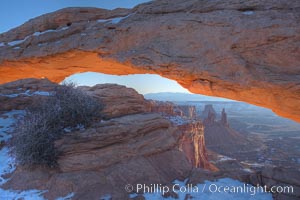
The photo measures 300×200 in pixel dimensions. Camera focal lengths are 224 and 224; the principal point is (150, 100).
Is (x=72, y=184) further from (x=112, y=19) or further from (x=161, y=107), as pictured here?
(x=161, y=107)

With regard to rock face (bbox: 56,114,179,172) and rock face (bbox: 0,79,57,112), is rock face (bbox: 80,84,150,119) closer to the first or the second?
rock face (bbox: 56,114,179,172)

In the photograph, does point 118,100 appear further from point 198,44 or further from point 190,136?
point 190,136

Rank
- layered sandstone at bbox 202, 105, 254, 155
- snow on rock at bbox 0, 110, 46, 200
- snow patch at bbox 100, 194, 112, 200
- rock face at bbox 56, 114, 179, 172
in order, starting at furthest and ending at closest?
layered sandstone at bbox 202, 105, 254, 155
rock face at bbox 56, 114, 179, 172
snow on rock at bbox 0, 110, 46, 200
snow patch at bbox 100, 194, 112, 200

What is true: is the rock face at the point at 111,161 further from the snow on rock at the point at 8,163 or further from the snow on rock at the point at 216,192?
the snow on rock at the point at 216,192

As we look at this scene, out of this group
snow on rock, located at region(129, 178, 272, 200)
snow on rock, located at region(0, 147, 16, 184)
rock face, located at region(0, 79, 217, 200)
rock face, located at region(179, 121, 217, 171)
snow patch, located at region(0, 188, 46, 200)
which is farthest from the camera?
rock face, located at region(179, 121, 217, 171)

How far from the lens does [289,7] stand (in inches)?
299

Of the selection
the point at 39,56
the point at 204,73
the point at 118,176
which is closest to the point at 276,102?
the point at 204,73

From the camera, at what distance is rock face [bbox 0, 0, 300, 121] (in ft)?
24.4

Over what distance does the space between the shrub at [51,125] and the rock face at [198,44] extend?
7.48 feet

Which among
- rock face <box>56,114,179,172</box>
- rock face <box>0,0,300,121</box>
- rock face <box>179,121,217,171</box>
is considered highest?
rock face <box>0,0,300,121</box>

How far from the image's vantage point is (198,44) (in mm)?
8484

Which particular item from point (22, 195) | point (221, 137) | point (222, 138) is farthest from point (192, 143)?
point (221, 137)

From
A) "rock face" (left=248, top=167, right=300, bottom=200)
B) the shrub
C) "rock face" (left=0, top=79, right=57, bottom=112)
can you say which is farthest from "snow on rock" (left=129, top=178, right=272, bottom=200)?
"rock face" (left=0, top=79, right=57, bottom=112)

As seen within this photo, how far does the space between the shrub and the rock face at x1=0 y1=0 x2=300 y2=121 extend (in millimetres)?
2281
